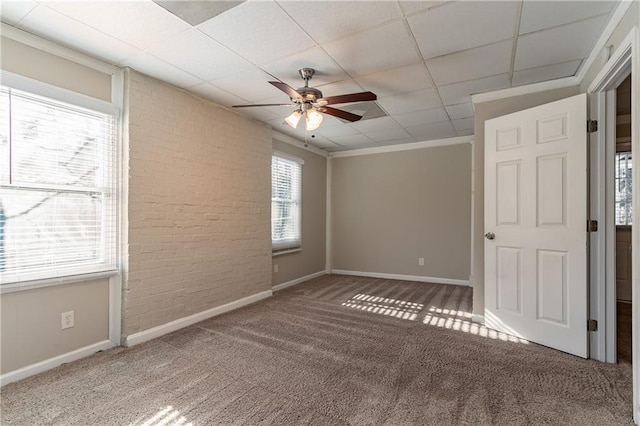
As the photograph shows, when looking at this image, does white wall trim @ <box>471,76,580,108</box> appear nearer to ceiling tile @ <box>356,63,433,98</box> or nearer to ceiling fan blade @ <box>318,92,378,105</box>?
ceiling tile @ <box>356,63,433,98</box>

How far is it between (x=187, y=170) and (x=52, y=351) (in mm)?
1868

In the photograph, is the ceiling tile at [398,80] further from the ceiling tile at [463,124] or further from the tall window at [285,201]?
the tall window at [285,201]

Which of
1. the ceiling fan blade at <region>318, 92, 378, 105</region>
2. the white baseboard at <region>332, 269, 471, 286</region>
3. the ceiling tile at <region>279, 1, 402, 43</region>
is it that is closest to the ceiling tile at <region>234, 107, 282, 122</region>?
the ceiling fan blade at <region>318, 92, 378, 105</region>

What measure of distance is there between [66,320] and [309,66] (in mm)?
2881

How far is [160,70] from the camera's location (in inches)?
108

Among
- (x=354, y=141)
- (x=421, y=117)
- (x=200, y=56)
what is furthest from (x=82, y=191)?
(x=354, y=141)

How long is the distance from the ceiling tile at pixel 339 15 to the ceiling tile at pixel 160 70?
1.36 m

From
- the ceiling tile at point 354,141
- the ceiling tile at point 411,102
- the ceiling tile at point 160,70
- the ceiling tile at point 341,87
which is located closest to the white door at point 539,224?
the ceiling tile at point 411,102

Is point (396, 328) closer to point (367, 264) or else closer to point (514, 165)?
point (514, 165)

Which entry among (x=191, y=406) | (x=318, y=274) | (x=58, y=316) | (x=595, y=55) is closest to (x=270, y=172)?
(x=318, y=274)

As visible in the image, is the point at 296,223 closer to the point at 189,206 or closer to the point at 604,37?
the point at 189,206

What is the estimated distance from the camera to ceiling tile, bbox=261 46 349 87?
8.15 ft

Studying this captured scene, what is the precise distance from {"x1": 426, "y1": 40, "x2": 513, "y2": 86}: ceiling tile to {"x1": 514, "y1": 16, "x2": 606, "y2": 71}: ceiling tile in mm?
104

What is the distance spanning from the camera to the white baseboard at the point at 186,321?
2723 millimetres
